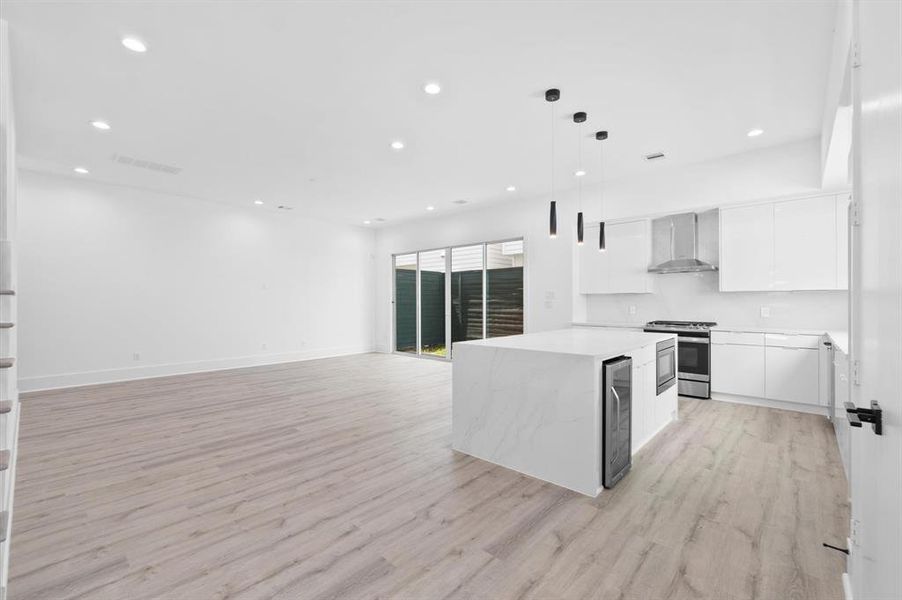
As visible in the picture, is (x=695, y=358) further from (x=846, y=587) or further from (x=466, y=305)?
(x=466, y=305)

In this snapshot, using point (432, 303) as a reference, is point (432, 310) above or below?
below

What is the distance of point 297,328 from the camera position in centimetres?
849

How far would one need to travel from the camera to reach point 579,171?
18.3ft

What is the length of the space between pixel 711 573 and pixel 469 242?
661 centimetres

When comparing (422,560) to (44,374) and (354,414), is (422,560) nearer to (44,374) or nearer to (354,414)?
(354,414)

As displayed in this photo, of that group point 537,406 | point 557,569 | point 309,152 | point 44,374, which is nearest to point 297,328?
point 44,374

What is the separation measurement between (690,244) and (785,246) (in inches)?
39.3

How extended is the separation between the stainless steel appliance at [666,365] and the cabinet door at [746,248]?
1698 millimetres

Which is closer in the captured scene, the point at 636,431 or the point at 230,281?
the point at 636,431

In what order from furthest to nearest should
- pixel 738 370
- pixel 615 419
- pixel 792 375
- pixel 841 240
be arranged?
1. pixel 738 370
2. pixel 792 375
3. pixel 841 240
4. pixel 615 419

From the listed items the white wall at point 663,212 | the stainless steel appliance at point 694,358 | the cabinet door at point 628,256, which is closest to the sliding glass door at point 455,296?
the white wall at point 663,212

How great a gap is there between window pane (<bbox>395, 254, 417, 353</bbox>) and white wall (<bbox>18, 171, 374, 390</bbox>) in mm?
1178

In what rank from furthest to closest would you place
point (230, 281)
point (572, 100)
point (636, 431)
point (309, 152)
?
1. point (230, 281)
2. point (309, 152)
3. point (572, 100)
4. point (636, 431)

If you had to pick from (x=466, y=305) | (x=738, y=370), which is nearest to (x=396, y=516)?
(x=738, y=370)
